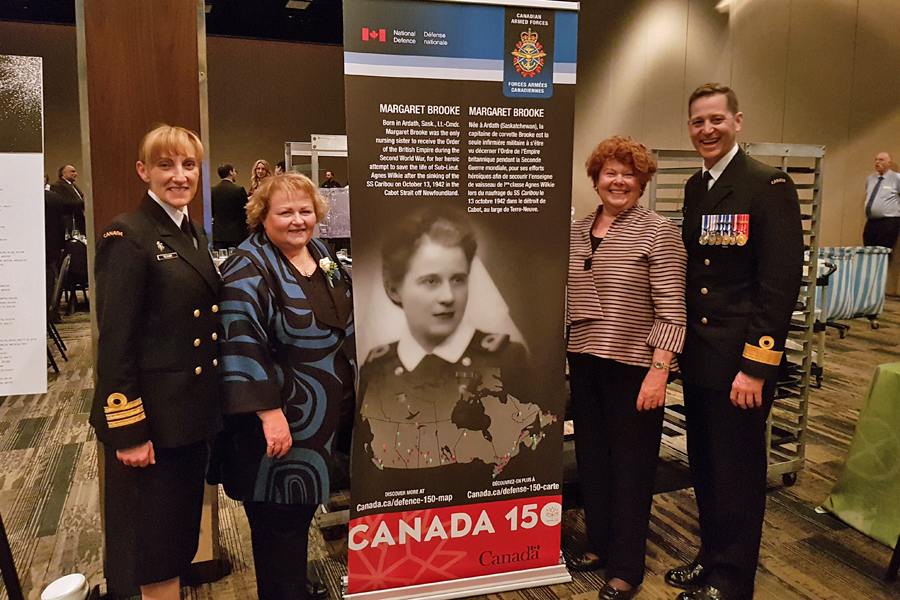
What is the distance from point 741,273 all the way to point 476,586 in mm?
1452

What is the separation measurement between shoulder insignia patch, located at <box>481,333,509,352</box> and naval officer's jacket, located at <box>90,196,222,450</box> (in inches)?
34.8

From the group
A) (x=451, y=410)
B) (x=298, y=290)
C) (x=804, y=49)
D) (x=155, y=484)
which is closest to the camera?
(x=155, y=484)

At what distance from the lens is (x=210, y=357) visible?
176cm

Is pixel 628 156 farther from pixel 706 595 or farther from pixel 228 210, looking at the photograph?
pixel 228 210

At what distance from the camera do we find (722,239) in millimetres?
2152

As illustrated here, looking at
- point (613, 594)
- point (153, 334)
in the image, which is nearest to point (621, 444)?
point (613, 594)

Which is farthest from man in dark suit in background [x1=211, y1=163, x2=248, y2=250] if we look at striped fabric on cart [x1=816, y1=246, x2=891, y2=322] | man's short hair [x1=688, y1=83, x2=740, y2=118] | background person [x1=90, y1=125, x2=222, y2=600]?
striped fabric on cart [x1=816, y1=246, x2=891, y2=322]

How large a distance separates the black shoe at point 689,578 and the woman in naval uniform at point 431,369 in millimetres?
872

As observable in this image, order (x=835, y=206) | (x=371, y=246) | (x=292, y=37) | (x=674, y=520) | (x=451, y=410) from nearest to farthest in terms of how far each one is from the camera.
→ (x=371, y=246) < (x=451, y=410) < (x=674, y=520) < (x=835, y=206) < (x=292, y=37)

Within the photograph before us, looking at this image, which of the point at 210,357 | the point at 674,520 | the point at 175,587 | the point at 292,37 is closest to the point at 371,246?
the point at 210,357

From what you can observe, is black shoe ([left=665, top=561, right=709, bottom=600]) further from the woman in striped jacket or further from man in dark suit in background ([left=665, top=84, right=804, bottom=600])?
the woman in striped jacket

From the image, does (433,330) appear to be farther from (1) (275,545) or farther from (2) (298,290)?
(1) (275,545)

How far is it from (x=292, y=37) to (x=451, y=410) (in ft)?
36.2

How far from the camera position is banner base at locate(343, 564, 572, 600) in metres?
2.18
